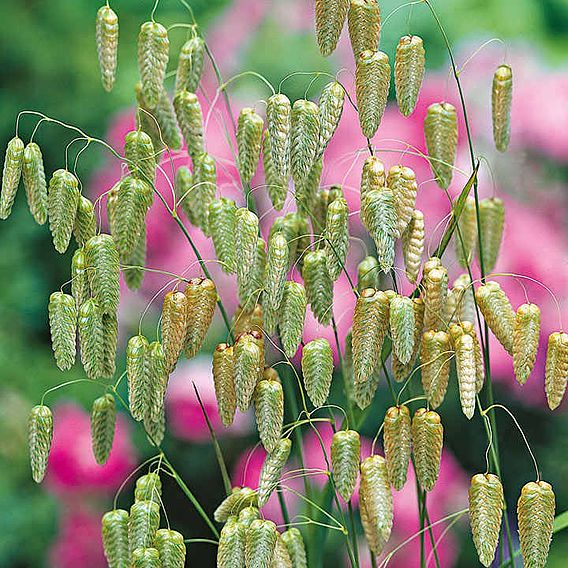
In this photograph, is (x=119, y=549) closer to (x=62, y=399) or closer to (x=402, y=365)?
(x=402, y=365)

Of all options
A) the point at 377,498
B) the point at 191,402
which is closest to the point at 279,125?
the point at 377,498

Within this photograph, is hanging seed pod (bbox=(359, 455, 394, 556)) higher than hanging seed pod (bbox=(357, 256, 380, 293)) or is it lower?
lower

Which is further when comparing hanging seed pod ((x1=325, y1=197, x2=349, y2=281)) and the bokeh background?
the bokeh background

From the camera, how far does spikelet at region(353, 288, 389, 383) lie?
0.58 m

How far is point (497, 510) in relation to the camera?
59 cm

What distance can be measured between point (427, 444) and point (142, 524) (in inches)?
6.8

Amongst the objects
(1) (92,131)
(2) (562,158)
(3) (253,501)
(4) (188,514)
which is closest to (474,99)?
(2) (562,158)

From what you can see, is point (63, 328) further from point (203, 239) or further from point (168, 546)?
point (203, 239)

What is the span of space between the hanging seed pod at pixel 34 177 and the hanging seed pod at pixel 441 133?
0.24 meters

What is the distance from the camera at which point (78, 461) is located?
1.04 m

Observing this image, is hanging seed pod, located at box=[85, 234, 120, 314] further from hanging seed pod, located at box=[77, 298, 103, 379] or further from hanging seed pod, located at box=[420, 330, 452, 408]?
hanging seed pod, located at box=[420, 330, 452, 408]

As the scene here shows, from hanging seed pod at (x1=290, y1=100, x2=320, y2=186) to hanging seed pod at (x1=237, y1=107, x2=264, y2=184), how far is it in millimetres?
45

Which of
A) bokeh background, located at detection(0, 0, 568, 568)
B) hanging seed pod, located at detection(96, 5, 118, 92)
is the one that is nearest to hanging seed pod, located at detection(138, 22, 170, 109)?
hanging seed pod, located at detection(96, 5, 118, 92)

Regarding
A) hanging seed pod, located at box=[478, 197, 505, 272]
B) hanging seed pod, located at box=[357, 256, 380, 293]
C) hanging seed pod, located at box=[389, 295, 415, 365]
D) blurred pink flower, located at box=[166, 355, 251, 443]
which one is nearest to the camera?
hanging seed pod, located at box=[389, 295, 415, 365]
